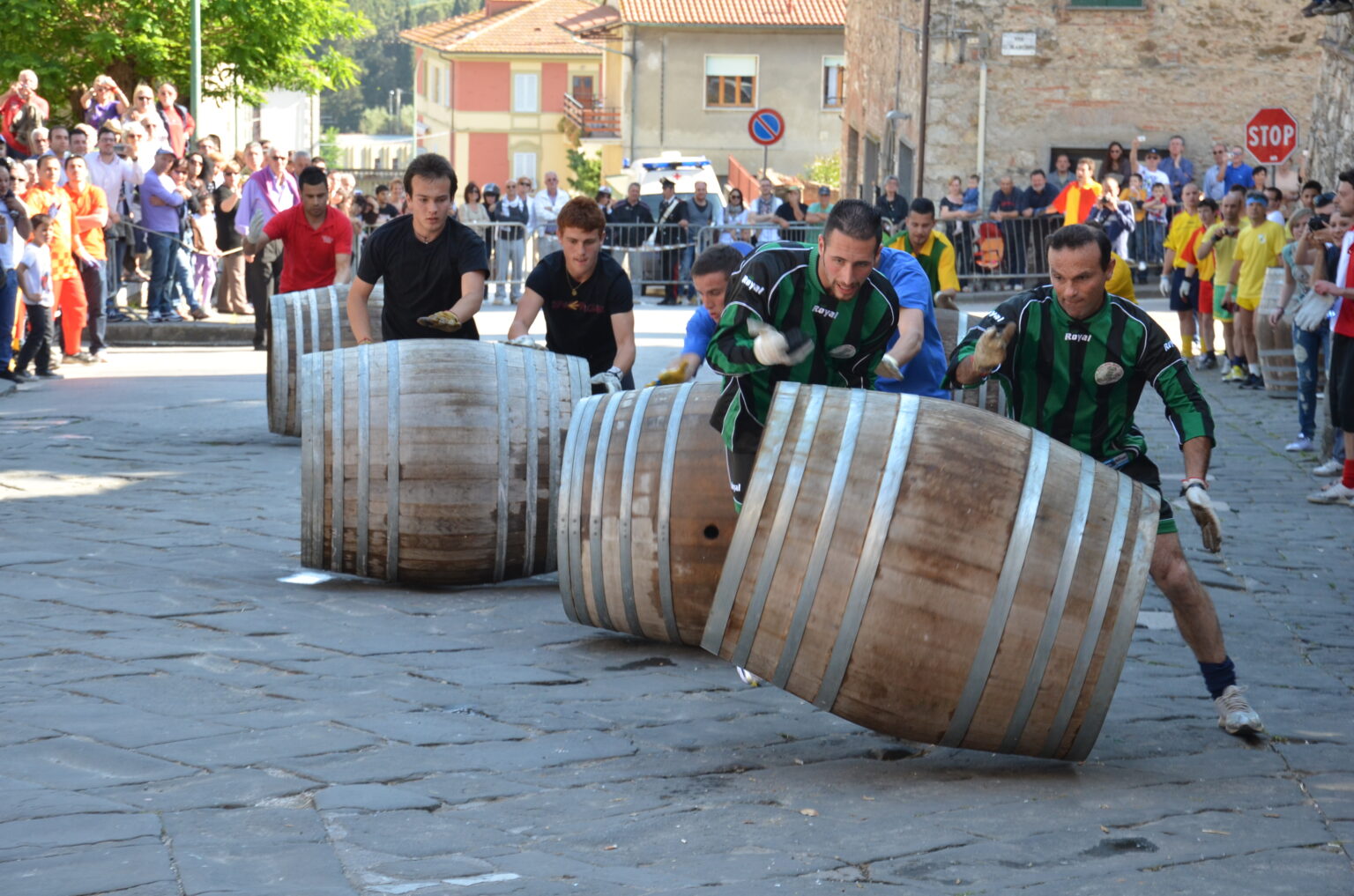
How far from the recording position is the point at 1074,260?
18.5 feet

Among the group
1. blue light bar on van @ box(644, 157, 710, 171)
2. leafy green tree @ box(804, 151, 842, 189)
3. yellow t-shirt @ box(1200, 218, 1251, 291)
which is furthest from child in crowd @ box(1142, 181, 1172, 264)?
leafy green tree @ box(804, 151, 842, 189)

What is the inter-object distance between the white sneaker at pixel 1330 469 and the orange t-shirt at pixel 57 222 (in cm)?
965

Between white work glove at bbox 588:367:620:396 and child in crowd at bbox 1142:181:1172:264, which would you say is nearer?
white work glove at bbox 588:367:620:396

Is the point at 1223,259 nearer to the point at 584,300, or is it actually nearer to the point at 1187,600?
the point at 584,300

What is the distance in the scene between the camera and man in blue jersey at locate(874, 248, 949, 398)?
6117mm

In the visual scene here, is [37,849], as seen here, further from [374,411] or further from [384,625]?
[374,411]

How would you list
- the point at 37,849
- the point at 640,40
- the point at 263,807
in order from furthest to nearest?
the point at 640,40 < the point at 263,807 < the point at 37,849

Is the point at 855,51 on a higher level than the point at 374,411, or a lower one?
higher

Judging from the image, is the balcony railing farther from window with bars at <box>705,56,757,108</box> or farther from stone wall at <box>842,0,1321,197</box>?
stone wall at <box>842,0,1321,197</box>

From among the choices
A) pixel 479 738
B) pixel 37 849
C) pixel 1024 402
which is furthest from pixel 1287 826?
pixel 37 849

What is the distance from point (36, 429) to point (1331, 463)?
8.42 m

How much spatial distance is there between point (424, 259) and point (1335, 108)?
11158mm

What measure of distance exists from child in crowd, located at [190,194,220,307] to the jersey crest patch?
1518 cm

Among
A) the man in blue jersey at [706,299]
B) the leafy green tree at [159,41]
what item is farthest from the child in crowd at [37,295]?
the leafy green tree at [159,41]
